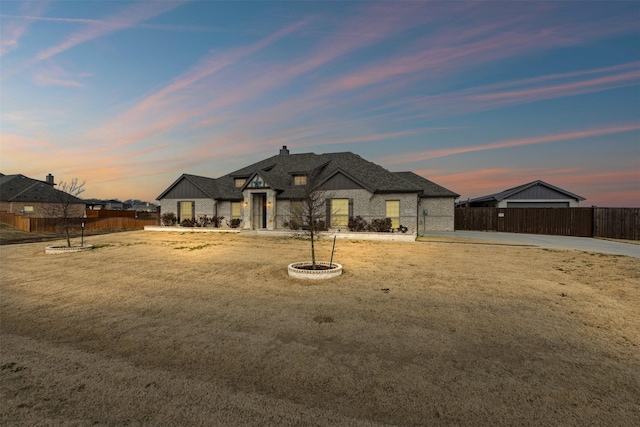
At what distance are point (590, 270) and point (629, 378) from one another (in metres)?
8.77

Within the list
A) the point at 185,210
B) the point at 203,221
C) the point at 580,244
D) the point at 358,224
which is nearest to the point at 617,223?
the point at 580,244

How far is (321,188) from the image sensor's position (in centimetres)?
2361

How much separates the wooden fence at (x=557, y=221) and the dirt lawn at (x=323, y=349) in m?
18.5

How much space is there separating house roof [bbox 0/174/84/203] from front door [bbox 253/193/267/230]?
33.6m

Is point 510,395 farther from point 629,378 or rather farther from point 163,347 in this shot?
point 163,347

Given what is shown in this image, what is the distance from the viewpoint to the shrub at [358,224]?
75.7 ft

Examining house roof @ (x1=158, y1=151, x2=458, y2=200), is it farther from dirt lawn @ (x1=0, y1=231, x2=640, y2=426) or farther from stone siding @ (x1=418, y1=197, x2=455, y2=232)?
dirt lawn @ (x1=0, y1=231, x2=640, y2=426)

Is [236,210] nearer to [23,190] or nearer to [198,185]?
[198,185]

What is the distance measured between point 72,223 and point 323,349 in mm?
37466

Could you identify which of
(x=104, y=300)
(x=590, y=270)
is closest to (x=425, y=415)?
(x=104, y=300)

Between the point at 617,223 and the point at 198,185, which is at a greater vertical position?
the point at 198,185

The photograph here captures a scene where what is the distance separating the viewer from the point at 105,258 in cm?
1361

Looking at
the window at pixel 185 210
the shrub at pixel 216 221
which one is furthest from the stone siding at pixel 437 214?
the window at pixel 185 210

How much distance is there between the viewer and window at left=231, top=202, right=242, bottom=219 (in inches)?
1089
